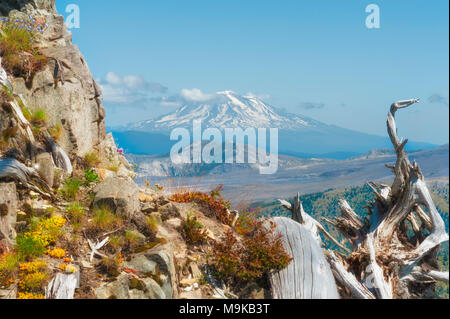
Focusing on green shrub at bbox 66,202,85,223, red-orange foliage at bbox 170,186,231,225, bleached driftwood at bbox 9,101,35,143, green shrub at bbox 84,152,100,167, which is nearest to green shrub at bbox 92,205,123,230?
green shrub at bbox 66,202,85,223

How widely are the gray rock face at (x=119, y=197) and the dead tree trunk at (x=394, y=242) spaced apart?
5167 millimetres

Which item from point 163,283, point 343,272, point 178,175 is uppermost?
point 178,175

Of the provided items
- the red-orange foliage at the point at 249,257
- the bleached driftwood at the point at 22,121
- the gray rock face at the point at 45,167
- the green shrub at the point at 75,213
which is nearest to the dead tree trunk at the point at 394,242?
the red-orange foliage at the point at 249,257

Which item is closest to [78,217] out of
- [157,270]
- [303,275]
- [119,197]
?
[119,197]

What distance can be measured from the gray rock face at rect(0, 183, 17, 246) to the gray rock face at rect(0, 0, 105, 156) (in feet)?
10.3

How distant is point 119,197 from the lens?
8461 millimetres

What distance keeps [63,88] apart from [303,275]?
8.46 m

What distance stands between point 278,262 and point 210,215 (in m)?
3.73

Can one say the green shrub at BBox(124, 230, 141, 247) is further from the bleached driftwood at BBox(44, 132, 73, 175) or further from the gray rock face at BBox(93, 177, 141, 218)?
the bleached driftwood at BBox(44, 132, 73, 175)

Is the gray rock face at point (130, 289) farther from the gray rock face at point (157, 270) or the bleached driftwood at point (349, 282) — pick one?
the bleached driftwood at point (349, 282)

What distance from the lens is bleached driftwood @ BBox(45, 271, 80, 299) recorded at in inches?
235
